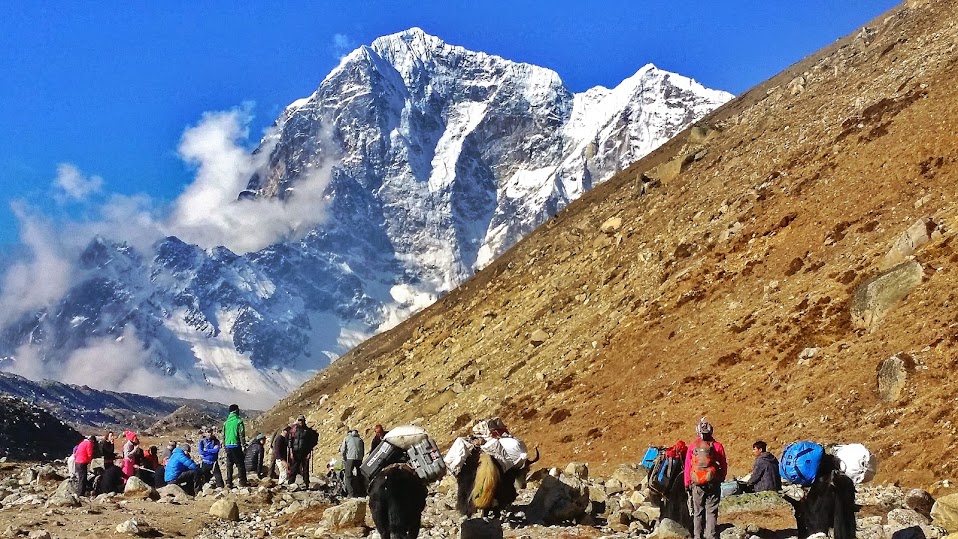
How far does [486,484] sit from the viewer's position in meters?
17.8

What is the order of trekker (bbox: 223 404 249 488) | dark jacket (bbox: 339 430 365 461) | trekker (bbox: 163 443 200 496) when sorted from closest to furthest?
dark jacket (bbox: 339 430 365 461) → trekker (bbox: 163 443 200 496) → trekker (bbox: 223 404 249 488)

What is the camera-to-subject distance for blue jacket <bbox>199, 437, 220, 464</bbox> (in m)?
28.4

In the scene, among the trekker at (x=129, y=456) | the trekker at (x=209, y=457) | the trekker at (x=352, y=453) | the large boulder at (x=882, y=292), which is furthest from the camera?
the large boulder at (x=882, y=292)

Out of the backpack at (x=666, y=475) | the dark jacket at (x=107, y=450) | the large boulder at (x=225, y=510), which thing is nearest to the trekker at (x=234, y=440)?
the dark jacket at (x=107, y=450)

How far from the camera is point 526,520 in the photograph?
714 inches

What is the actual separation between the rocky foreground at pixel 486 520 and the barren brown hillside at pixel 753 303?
16.7ft

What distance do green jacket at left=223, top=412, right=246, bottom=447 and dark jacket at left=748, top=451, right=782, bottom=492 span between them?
14.3 m

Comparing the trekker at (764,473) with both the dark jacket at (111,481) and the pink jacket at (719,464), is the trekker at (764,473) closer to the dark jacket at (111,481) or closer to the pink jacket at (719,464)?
the pink jacket at (719,464)

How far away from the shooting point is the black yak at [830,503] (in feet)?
47.2

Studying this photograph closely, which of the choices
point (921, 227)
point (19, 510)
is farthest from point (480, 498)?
point (921, 227)

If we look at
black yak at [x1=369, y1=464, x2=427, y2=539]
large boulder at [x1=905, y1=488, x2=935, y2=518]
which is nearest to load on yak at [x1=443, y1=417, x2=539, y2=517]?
black yak at [x1=369, y1=464, x2=427, y2=539]

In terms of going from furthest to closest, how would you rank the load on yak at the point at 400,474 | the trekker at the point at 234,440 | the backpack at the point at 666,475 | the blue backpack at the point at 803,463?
the trekker at the point at 234,440 → the backpack at the point at 666,475 → the blue backpack at the point at 803,463 → the load on yak at the point at 400,474

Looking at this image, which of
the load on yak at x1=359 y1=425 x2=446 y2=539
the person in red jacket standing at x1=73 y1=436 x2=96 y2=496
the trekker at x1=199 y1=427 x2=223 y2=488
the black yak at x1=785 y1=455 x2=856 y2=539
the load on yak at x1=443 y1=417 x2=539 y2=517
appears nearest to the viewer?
the load on yak at x1=359 y1=425 x2=446 y2=539

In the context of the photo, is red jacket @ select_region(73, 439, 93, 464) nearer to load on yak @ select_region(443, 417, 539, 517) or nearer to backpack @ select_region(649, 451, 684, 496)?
load on yak @ select_region(443, 417, 539, 517)
